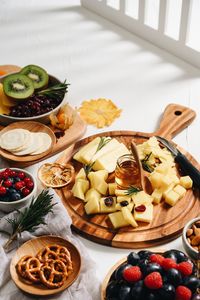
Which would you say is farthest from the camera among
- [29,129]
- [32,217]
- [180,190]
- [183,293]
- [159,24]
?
[159,24]

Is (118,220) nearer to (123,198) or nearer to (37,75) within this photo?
(123,198)

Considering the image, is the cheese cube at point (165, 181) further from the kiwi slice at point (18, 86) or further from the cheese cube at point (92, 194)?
the kiwi slice at point (18, 86)

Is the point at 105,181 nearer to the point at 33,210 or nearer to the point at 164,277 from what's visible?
the point at 33,210

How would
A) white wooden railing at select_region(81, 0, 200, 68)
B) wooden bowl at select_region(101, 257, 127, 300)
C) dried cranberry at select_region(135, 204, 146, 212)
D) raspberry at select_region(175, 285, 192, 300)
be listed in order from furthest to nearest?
white wooden railing at select_region(81, 0, 200, 68) → dried cranberry at select_region(135, 204, 146, 212) → wooden bowl at select_region(101, 257, 127, 300) → raspberry at select_region(175, 285, 192, 300)

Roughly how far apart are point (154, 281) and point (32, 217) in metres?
0.51

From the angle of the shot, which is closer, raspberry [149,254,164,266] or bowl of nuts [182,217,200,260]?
raspberry [149,254,164,266]

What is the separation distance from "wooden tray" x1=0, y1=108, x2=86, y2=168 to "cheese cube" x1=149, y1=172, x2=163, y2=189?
38 centimetres

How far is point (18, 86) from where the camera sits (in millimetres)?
2037

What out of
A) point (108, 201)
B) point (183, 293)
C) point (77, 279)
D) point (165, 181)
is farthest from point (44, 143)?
point (183, 293)

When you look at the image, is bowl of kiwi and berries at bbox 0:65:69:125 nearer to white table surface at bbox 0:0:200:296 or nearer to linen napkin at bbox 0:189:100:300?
white table surface at bbox 0:0:200:296

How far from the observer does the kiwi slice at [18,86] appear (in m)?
2.02

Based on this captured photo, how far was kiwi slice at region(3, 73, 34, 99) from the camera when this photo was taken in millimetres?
2016

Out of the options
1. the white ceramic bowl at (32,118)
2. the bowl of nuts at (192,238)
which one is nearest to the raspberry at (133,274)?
the bowl of nuts at (192,238)

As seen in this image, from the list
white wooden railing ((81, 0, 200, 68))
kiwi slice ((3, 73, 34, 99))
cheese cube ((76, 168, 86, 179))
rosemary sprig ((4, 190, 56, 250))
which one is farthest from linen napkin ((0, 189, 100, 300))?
white wooden railing ((81, 0, 200, 68))
